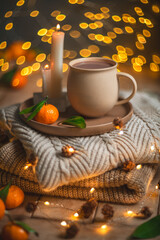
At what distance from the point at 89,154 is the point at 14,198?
21 centimetres

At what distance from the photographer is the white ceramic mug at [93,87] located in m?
0.77

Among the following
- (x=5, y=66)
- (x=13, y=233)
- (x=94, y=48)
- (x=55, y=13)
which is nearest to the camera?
(x=13, y=233)

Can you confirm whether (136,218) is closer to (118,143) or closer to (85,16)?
(118,143)

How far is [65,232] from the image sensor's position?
651 mm

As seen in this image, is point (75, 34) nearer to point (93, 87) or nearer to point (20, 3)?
point (20, 3)

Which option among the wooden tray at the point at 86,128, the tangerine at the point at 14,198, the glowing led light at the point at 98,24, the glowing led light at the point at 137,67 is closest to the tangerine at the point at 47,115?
the wooden tray at the point at 86,128

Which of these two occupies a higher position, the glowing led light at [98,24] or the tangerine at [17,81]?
the glowing led light at [98,24]

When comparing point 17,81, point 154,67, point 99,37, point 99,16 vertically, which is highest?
point 99,16

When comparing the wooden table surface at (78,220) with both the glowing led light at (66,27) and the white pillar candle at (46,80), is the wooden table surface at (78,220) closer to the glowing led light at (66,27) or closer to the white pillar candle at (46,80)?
the white pillar candle at (46,80)

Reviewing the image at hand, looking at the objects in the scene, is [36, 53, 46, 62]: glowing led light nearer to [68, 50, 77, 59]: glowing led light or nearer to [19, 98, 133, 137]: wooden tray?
[68, 50, 77, 59]: glowing led light

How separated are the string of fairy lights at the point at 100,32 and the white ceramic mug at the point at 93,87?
35 centimetres

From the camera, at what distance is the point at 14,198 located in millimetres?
717

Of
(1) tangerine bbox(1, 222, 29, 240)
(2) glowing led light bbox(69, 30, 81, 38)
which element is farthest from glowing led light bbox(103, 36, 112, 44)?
(1) tangerine bbox(1, 222, 29, 240)

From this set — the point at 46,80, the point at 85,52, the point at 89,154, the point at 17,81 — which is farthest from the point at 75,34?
the point at 89,154
